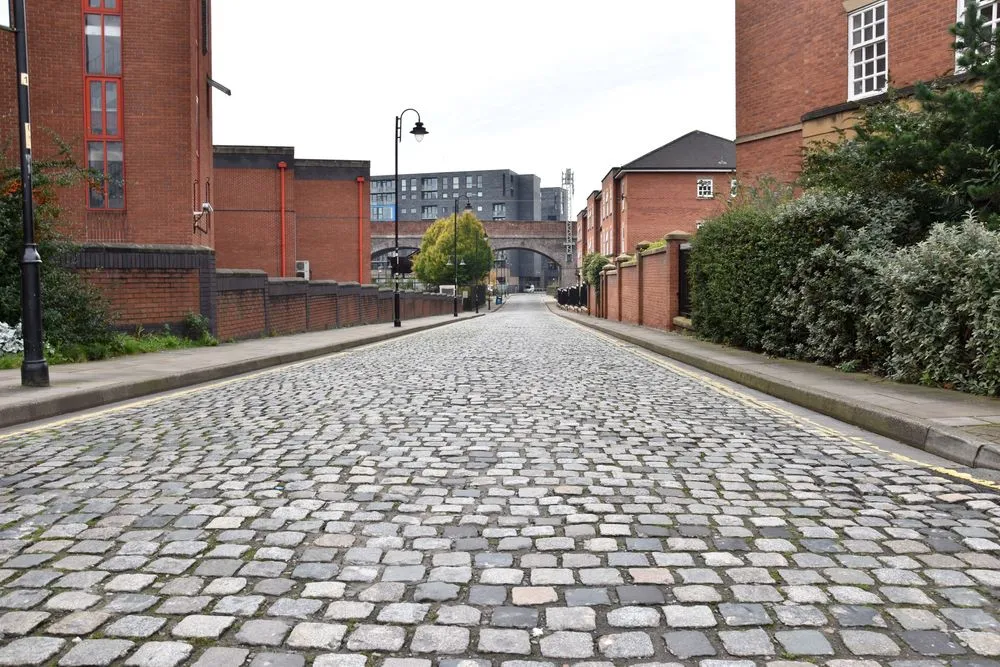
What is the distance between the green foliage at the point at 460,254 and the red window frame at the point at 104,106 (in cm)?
5537

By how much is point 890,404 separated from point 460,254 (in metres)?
71.9

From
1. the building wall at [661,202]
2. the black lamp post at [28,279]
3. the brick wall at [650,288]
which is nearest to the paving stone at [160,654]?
the black lamp post at [28,279]

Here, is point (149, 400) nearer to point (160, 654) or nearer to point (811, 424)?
point (160, 654)

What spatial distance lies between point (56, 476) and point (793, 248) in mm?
10248

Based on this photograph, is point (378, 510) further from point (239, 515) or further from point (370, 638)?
point (370, 638)

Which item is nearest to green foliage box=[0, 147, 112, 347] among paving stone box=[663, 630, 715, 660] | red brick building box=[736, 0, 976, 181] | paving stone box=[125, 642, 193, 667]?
paving stone box=[125, 642, 193, 667]

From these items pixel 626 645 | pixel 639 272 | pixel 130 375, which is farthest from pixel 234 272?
pixel 626 645

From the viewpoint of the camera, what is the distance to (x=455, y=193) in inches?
5925

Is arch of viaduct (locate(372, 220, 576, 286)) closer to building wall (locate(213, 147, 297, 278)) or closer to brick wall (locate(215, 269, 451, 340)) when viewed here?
building wall (locate(213, 147, 297, 278))

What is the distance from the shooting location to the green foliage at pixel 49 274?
39.1 feet

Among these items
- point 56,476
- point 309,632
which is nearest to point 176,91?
point 56,476

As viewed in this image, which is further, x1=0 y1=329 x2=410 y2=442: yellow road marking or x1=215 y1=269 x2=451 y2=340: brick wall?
x1=215 y1=269 x2=451 y2=340: brick wall

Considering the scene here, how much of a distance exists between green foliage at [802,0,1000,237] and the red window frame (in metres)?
18.7

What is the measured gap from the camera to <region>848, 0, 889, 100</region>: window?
19094 mm
